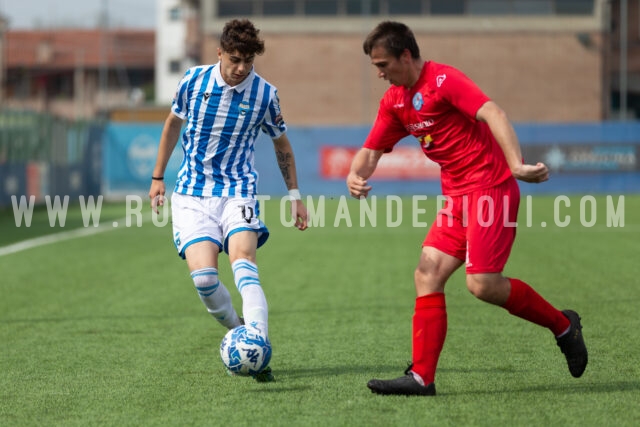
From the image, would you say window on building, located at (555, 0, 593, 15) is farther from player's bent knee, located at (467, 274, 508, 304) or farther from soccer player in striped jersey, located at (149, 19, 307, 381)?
player's bent knee, located at (467, 274, 508, 304)

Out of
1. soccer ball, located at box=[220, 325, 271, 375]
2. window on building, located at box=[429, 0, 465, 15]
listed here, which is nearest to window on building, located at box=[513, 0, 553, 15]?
window on building, located at box=[429, 0, 465, 15]

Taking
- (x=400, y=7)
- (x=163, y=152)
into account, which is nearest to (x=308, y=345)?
(x=163, y=152)

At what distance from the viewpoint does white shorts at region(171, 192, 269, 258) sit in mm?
6340

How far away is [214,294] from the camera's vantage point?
633 cm

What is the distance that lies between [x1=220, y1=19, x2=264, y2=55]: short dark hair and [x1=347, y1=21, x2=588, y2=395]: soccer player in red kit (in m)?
0.67

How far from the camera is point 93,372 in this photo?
6617mm

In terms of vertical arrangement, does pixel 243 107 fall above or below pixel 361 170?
above

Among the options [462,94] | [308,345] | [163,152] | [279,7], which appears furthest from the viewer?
A: [279,7]

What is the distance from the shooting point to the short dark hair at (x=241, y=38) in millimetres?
5918

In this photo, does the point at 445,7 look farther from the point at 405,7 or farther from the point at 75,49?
the point at 75,49

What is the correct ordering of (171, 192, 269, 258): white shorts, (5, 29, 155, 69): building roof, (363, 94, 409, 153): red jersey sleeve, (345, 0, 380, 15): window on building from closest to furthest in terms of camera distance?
(363, 94, 409, 153): red jersey sleeve < (171, 192, 269, 258): white shorts < (345, 0, 380, 15): window on building < (5, 29, 155, 69): building roof

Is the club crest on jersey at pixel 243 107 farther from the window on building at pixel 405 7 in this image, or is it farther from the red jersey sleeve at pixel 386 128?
the window on building at pixel 405 7

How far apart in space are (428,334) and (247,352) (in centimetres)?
95

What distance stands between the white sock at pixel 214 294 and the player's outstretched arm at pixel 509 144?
1793 mm
